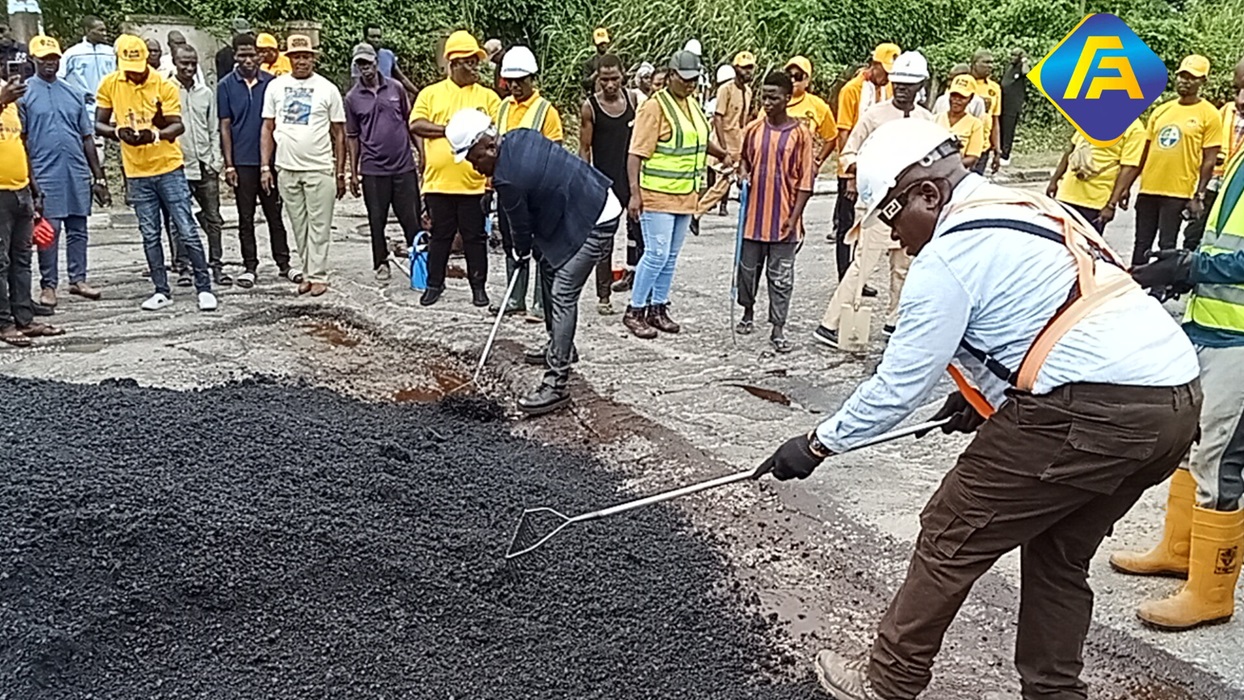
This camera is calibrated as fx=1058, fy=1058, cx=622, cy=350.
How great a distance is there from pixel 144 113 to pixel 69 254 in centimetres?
129

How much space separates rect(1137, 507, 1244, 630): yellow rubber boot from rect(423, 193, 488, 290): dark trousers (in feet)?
16.6

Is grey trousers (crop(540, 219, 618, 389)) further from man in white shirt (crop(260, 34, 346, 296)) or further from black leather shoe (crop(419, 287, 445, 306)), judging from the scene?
man in white shirt (crop(260, 34, 346, 296))

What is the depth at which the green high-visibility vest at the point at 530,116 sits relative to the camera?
7.08 meters

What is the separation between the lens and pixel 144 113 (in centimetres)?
714

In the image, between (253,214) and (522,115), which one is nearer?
(522,115)

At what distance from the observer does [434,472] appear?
4.41 m

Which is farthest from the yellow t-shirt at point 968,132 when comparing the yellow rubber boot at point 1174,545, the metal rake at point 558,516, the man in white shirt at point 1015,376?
the man in white shirt at point 1015,376

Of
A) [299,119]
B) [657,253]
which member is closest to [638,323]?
[657,253]

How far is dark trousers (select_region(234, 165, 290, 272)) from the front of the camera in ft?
26.1

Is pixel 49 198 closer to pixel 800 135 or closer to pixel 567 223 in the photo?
pixel 567 223

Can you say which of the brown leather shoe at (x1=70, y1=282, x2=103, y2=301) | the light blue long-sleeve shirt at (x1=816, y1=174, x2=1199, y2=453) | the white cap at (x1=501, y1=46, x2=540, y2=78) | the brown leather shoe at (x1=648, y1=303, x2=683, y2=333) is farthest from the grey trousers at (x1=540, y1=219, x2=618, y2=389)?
the brown leather shoe at (x1=70, y1=282, x2=103, y2=301)

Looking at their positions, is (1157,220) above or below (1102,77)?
below

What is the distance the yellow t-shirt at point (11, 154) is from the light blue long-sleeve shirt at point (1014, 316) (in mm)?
5964

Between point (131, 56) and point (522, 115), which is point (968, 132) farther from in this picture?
point (131, 56)
